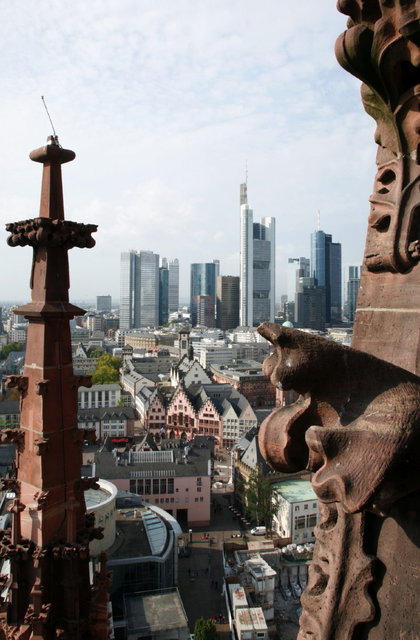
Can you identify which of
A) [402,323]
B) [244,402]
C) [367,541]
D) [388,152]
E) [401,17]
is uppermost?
[401,17]

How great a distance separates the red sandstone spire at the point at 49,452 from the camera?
6164 millimetres

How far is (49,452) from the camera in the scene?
6438 millimetres

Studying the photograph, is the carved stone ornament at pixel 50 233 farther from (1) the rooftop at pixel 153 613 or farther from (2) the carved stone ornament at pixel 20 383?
(1) the rooftop at pixel 153 613

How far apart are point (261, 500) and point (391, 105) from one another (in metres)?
42.1

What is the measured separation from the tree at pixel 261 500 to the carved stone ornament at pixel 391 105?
4121cm

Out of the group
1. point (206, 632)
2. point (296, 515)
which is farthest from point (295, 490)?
point (206, 632)

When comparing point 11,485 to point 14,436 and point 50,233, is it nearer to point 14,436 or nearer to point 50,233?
point 14,436

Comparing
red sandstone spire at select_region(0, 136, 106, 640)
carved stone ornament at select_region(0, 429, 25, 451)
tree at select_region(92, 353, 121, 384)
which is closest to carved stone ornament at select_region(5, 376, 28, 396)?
red sandstone spire at select_region(0, 136, 106, 640)

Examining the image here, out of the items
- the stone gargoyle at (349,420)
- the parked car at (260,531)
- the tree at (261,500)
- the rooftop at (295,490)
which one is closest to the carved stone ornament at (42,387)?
the stone gargoyle at (349,420)

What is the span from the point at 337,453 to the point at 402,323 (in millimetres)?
1006

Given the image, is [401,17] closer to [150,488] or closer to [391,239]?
[391,239]

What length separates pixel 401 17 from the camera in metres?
3.03

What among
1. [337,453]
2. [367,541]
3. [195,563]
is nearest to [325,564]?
[367,541]

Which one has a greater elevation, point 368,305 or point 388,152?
point 388,152
